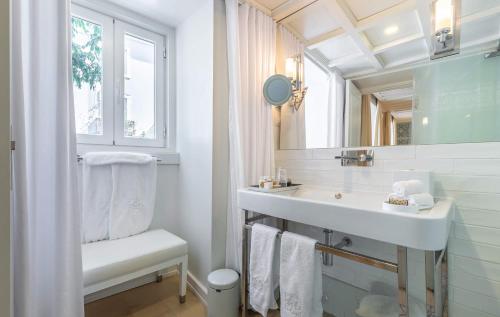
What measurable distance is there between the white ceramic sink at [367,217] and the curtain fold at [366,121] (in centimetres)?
32

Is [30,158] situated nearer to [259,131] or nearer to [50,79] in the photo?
[50,79]

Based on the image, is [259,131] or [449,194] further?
[259,131]

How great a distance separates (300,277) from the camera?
1.04m

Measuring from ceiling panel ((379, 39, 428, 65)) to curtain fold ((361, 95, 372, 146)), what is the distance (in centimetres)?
23

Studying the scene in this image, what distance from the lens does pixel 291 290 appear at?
1.07 metres

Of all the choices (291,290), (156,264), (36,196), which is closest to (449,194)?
(291,290)

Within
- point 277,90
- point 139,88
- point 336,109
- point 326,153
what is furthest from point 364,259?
point 139,88

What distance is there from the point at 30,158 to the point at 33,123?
0.16 metres

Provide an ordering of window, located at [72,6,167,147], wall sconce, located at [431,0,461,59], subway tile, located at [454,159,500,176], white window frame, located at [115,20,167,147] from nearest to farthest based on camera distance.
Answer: subway tile, located at [454,159,500,176], wall sconce, located at [431,0,461,59], window, located at [72,6,167,147], white window frame, located at [115,20,167,147]

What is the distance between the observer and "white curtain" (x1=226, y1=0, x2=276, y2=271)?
153 centimetres

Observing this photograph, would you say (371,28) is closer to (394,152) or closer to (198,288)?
(394,152)

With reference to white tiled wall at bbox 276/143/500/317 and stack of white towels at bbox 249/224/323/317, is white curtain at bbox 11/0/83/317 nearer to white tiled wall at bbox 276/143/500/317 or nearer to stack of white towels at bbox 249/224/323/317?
stack of white towels at bbox 249/224/323/317

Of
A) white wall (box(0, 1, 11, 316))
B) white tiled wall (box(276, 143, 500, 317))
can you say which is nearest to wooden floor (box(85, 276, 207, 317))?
white wall (box(0, 1, 11, 316))

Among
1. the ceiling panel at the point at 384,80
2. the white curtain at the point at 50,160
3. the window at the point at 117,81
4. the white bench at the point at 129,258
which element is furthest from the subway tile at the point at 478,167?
the window at the point at 117,81
